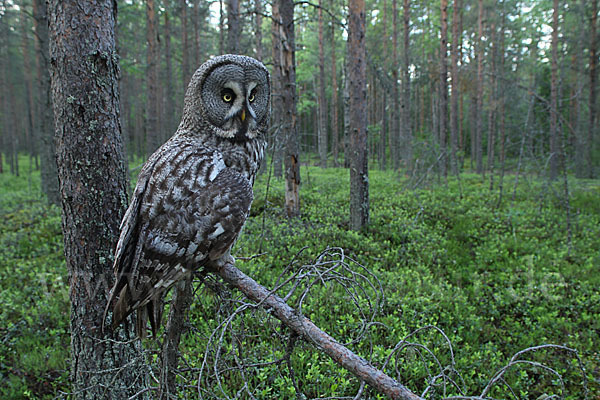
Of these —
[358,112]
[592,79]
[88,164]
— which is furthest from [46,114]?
[592,79]

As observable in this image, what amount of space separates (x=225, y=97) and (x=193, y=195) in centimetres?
72

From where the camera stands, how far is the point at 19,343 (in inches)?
160

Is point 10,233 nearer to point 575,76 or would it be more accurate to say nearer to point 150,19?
point 150,19

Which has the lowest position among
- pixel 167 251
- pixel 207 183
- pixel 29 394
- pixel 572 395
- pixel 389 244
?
pixel 572 395

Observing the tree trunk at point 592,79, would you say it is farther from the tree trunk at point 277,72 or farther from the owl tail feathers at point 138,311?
the owl tail feathers at point 138,311

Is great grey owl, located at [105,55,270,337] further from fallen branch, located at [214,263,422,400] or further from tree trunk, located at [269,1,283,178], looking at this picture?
tree trunk, located at [269,1,283,178]

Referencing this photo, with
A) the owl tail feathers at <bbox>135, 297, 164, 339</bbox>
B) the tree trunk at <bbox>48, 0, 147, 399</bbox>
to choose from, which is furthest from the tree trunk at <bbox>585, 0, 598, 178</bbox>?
the owl tail feathers at <bbox>135, 297, 164, 339</bbox>

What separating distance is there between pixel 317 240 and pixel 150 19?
1035 centimetres

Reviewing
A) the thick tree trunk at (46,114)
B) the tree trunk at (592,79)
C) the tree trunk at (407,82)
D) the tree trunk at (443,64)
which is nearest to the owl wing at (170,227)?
the thick tree trunk at (46,114)

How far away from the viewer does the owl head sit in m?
2.19

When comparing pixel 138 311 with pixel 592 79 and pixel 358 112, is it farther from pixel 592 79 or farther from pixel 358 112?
pixel 592 79

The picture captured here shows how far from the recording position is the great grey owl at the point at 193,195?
77.5 inches

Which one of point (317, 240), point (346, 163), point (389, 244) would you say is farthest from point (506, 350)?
point (346, 163)

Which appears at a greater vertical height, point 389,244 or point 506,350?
point 389,244
